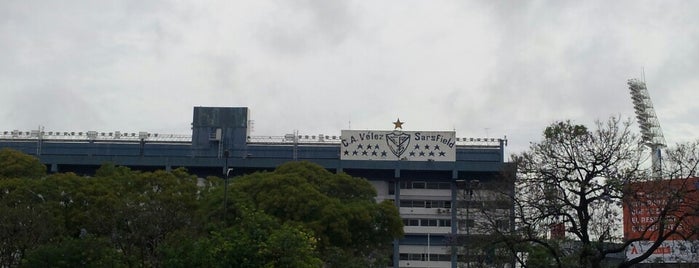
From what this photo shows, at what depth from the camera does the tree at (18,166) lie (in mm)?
53344

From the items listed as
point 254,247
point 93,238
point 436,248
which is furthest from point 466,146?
point 254,247

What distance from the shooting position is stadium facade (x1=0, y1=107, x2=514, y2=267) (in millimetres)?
74188

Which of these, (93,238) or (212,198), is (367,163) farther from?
(93,238)

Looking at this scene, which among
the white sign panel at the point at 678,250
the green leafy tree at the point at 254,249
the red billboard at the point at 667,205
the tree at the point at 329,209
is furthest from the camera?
the tree at the point at 329,209

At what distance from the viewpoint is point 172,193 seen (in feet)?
162

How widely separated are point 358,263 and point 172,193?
1343 cm

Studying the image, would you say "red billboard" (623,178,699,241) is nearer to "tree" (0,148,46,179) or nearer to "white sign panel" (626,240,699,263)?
"white sign panel" (626,240,699,263)

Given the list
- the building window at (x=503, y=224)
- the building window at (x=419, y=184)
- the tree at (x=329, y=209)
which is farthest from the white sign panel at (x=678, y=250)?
the building window at (x=419, y=184)

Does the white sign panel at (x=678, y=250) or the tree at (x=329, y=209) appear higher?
the tree at (x=329, y=209)

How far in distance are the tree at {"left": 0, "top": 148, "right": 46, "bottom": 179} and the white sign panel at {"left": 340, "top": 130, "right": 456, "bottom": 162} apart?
2696cm

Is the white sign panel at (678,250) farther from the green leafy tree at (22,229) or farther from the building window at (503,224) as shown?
the green leafy tree at (22,229)

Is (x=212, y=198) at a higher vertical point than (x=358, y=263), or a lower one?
higher

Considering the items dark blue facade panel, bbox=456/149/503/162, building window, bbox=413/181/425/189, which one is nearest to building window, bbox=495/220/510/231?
building window, bbox=413/181/425/189

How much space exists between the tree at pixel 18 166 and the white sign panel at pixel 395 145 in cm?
2696
